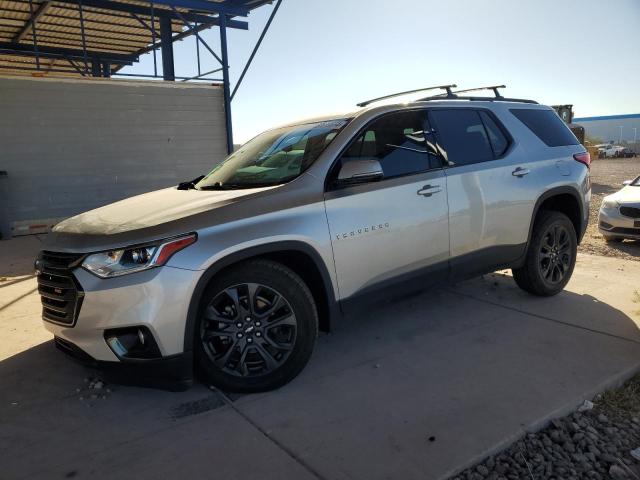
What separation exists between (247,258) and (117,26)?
1210 centimetres

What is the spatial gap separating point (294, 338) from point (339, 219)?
841 millimetres

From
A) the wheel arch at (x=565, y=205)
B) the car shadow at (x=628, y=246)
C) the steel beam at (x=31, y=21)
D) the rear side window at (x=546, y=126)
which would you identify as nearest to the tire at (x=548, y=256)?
the wheel arch at (x=565, y=205)

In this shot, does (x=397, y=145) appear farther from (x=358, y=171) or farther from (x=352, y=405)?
(x=352, y=405)

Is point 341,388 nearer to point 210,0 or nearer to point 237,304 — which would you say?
point 237,304

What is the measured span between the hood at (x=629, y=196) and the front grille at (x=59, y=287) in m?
7.99

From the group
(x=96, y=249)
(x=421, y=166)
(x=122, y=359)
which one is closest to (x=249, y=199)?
(x=96, y=249)

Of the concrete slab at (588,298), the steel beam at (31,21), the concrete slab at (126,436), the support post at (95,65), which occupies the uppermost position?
the steel beam at (31,21)

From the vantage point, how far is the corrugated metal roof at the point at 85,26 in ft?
35.9

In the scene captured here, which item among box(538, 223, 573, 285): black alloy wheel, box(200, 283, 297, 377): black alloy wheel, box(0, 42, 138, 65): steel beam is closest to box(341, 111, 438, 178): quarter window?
box(200, 283, 297, 377): black alloy wheel

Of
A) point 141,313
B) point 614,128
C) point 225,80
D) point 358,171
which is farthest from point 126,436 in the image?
point 614,128

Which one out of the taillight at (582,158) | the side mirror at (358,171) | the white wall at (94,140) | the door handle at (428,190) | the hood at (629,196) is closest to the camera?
the side mirror at (358,171)

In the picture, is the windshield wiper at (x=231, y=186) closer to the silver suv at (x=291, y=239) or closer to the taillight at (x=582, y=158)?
the silver suv at (x=291, y=239)

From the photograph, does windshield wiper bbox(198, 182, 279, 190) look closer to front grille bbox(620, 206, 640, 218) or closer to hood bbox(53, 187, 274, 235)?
hood bbox(53, 187, 274, 235)

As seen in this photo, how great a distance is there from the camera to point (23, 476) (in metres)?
2.47
